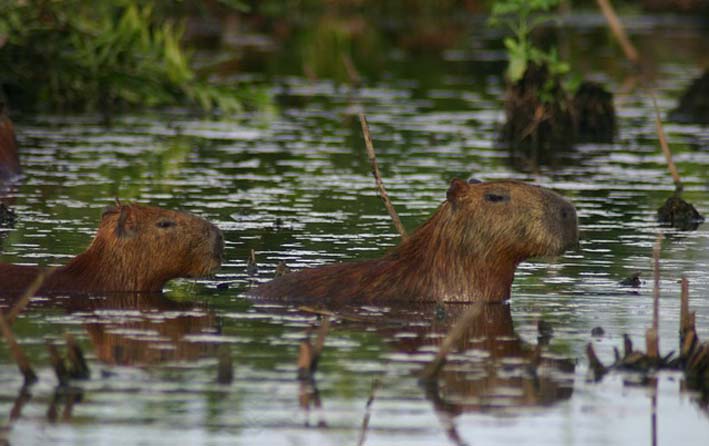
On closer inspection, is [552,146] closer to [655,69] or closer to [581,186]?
[581,186]

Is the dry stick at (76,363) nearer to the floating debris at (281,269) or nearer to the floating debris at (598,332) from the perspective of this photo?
the floating debris at (598,332)

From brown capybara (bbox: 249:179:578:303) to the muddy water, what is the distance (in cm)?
24

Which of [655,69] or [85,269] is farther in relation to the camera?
[655,69]

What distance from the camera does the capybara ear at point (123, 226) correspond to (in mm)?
11961

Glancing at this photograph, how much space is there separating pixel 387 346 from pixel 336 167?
10361 mm

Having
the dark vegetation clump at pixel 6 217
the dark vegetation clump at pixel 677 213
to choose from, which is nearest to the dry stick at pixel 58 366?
the dark vegetation clump at pixel 6 217

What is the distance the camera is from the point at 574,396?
29.5 ft

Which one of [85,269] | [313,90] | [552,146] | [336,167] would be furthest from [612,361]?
[313,90]

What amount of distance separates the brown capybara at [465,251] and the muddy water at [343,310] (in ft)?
0.79

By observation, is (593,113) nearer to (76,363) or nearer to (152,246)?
(152,246)

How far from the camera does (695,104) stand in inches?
1056

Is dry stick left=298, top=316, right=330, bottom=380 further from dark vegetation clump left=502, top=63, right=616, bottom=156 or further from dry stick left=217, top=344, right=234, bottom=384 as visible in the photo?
dark vegetation clump left=502, top=63, right=616, bottom=156

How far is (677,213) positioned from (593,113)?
811 cm

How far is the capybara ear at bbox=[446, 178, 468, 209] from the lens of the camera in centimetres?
1159
